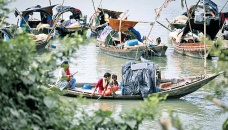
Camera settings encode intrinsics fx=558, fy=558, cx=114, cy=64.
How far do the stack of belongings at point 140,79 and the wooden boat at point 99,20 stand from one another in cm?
1162

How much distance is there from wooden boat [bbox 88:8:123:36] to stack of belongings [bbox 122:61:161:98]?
457 inches

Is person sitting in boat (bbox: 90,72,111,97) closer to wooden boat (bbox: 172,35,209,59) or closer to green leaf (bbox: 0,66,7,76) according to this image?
wooden boat (bbox: 172,35,209,59)

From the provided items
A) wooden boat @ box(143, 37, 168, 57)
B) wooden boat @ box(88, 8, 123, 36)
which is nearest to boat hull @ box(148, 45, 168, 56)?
wooden boat @ box(143, 37, 168, 57)

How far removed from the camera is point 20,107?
11.8 ft

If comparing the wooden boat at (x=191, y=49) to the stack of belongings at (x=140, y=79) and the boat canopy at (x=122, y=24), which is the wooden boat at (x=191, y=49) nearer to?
the boat canopy at (x=122, y=24)

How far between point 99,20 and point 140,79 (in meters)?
12.5

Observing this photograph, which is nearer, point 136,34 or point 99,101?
point 99,101

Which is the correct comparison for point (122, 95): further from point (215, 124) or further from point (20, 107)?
point (20, 107)

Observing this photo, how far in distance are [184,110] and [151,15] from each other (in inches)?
880

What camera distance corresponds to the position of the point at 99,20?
23.0m

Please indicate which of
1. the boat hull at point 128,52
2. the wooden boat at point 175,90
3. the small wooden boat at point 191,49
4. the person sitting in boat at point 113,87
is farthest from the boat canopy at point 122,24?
the person sitting in boat at point 113,87

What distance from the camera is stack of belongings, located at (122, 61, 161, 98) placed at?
10.7 meters

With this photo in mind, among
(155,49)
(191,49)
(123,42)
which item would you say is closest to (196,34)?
(191,49)

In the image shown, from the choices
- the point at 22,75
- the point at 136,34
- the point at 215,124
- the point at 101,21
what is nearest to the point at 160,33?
the point at 101,21
